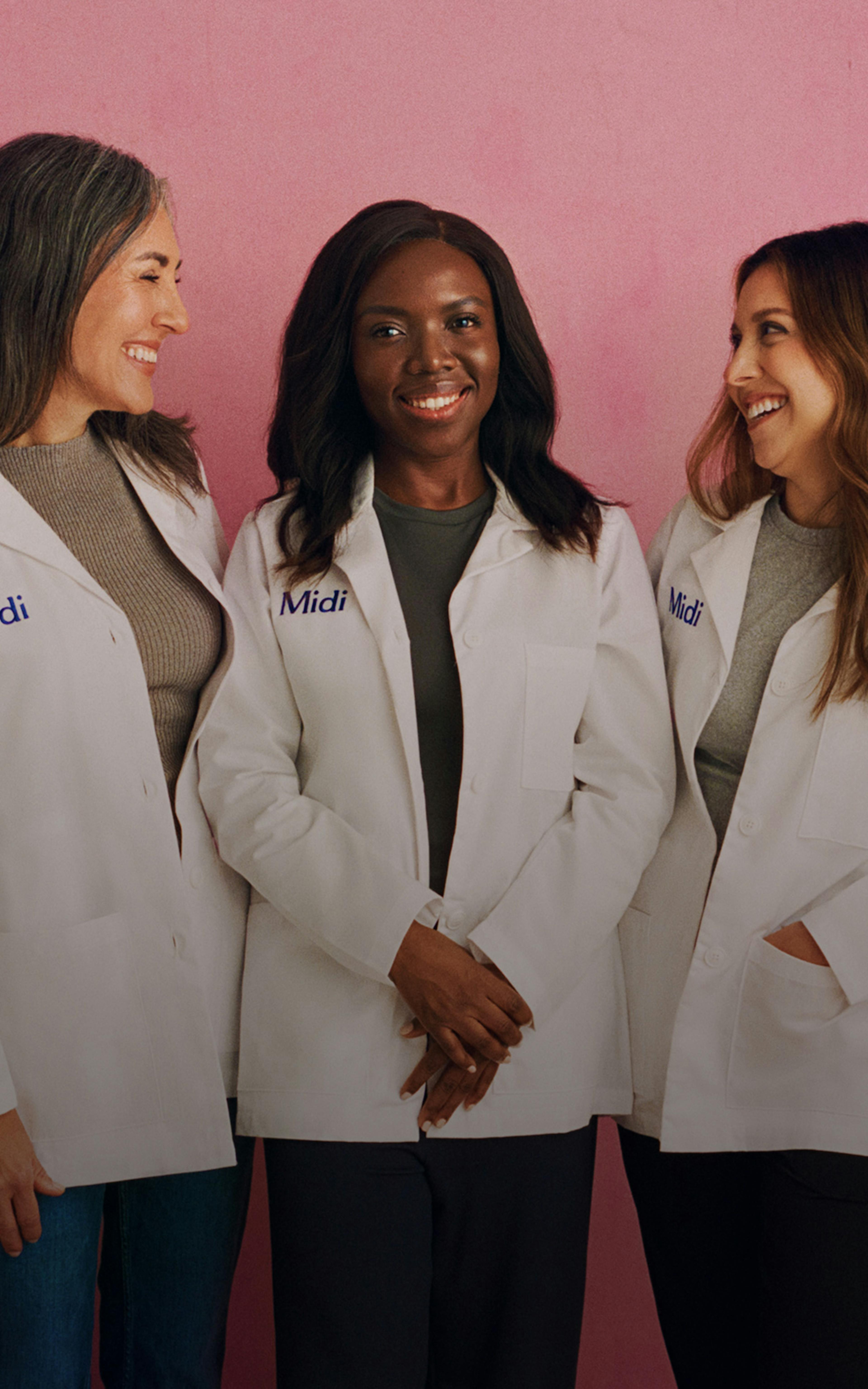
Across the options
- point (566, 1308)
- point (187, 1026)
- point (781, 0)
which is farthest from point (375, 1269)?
point (781, 0)

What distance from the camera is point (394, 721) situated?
65.2 inches

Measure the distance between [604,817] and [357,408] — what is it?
726 millimetres

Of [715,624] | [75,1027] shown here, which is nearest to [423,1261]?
[75,1027]

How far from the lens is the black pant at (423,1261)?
158 cm

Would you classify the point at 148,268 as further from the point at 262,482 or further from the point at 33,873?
the point at 33,873

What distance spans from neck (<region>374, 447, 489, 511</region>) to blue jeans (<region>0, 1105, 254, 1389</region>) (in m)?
0.97

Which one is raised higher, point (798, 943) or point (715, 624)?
point (715, 624)

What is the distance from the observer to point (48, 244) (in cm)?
162

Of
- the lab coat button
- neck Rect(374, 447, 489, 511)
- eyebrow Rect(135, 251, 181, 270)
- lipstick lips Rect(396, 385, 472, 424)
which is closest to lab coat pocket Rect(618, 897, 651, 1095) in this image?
the lab coat button

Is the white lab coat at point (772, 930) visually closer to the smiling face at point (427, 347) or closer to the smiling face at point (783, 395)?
the smiling face at point (783, 395)

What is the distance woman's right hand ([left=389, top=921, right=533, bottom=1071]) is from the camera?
1.57 metres

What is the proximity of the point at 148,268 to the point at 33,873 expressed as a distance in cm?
85

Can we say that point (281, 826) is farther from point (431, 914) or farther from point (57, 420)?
point (57, 420)

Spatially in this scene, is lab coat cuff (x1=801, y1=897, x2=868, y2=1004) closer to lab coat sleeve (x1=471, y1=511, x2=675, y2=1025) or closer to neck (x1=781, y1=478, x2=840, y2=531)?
lab coat sleeve (x1=471, y1=511, x2=675, y2=1025)
